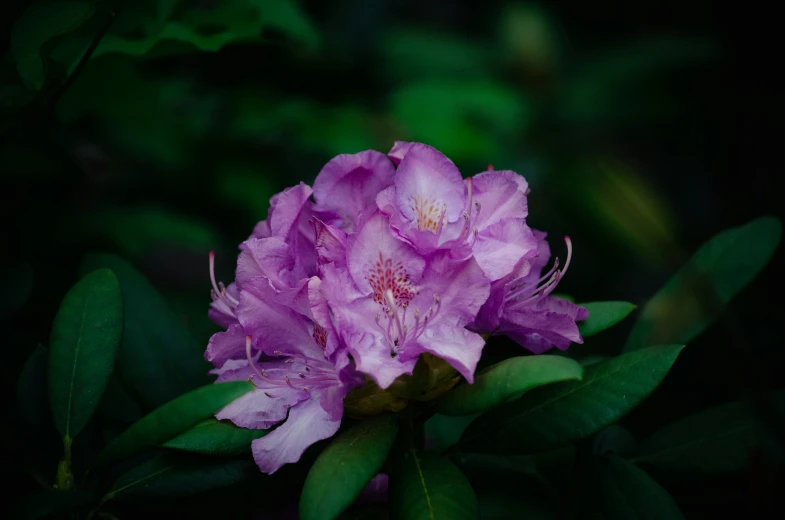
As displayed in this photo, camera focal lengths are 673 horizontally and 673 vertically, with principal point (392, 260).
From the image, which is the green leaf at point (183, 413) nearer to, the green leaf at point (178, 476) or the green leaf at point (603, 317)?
the green leaf at point (178, 476)

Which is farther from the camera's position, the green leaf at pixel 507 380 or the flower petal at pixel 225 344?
the flower petal at pixel 225 344

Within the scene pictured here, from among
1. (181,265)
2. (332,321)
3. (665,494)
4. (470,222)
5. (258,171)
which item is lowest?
(181,265)

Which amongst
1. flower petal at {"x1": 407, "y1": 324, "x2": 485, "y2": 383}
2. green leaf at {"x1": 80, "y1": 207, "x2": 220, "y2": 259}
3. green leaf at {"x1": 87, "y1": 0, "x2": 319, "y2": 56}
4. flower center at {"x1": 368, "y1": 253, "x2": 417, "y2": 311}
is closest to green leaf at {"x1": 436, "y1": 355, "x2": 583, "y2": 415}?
flower petal at {"x1": 407, "y1": 324, "x2": 485, "y2": 383}

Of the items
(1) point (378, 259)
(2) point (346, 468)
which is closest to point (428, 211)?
(1) point (378, 259)

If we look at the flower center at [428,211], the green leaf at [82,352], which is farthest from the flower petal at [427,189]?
the green leaf at [82,352]

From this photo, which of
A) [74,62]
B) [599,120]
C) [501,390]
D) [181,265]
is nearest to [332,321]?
[501,390]

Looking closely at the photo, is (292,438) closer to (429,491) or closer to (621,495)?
(429,491)

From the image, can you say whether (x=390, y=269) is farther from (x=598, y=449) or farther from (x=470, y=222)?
(x=598, y=449)
